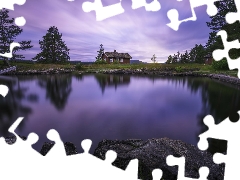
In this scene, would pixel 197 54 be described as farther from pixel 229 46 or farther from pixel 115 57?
pixel 229 46

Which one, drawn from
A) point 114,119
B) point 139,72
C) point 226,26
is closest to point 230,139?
point 114,119

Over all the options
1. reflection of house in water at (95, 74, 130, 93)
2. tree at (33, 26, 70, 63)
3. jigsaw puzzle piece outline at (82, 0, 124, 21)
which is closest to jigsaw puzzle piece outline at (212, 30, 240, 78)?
jigsaw puzzle piece outline at (82, 0, 124, 21)

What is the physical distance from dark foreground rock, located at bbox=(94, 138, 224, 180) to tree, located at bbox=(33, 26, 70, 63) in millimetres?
52079

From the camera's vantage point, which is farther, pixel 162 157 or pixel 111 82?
pixel 111 82

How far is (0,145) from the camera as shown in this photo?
3.70 meters

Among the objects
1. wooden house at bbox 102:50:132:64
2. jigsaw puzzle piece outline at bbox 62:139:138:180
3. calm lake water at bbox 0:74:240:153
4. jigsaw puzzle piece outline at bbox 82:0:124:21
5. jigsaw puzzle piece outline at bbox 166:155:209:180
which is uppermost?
wooden house at bbox 102:50:132:64

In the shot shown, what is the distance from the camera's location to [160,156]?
15.2 feet

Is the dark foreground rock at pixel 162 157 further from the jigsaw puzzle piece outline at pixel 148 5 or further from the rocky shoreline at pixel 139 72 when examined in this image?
the rocky shoreline at pixel 139 72

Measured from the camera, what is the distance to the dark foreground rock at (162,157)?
4.22 meters

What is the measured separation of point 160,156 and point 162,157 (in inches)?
Answer: 2.0

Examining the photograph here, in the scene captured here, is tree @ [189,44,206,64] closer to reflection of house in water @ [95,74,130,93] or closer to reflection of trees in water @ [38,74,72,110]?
reflection of house in water @ [95,74,130,93]

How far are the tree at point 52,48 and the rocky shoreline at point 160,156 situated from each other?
51.4 m

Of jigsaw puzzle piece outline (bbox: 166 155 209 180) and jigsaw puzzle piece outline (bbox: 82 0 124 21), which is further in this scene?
jigsaw puzzle piece outline (bbox: 166 155 209 180)

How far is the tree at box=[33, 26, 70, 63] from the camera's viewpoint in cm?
5228
